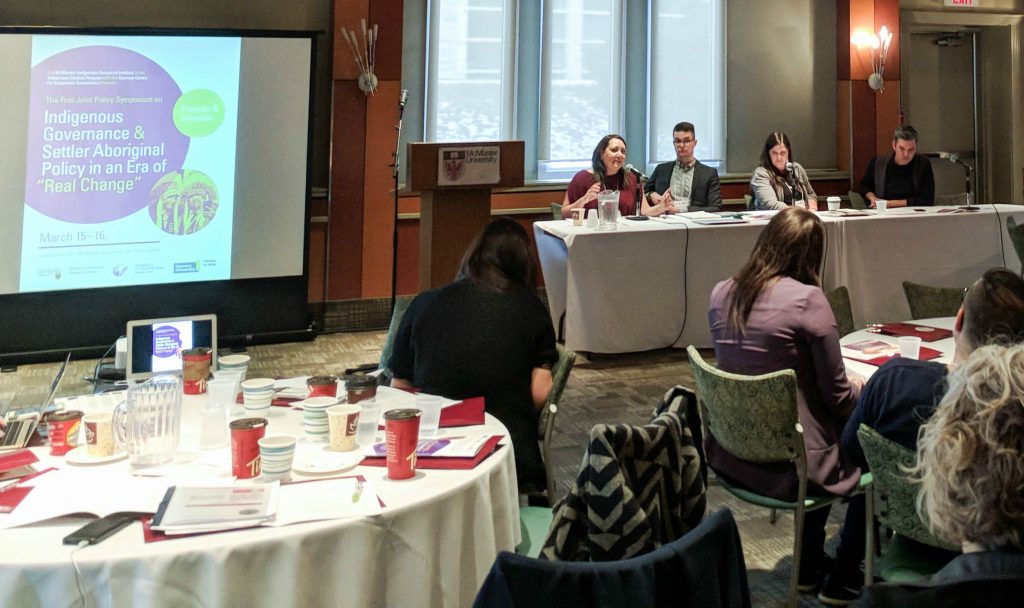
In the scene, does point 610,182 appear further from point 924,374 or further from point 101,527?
point 101,527

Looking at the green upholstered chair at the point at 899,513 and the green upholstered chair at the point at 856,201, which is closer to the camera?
the green upholstered chair at the point at 899,513

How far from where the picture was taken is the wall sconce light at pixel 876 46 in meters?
8.75

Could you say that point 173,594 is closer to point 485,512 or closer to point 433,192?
point 485,512

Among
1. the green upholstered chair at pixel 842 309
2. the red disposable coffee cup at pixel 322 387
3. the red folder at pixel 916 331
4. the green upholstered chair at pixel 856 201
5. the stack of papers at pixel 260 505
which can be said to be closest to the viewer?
the stack of papers at pixel 260 505

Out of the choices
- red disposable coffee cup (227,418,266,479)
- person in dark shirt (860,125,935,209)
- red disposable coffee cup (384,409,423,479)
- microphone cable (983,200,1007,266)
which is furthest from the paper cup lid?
person in dark shirt (860,125,935,209)

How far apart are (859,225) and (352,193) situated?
3.65 m

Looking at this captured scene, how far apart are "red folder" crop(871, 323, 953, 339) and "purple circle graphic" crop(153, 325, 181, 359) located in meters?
3.18

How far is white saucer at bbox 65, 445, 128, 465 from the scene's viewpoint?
220 cm

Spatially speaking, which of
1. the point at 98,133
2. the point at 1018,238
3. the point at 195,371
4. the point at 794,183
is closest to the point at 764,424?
the point at 195,371

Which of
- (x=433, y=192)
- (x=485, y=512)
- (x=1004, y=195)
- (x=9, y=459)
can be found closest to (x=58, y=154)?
(x=433, y=192)

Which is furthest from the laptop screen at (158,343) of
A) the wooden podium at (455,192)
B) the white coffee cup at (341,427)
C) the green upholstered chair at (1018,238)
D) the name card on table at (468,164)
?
the green upholstered chair at (1018,238)

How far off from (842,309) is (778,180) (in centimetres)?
314

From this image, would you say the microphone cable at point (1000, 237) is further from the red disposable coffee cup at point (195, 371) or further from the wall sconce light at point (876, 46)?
the red disposable coffee cup at point (195, 371)

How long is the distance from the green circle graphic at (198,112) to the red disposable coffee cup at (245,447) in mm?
4559
